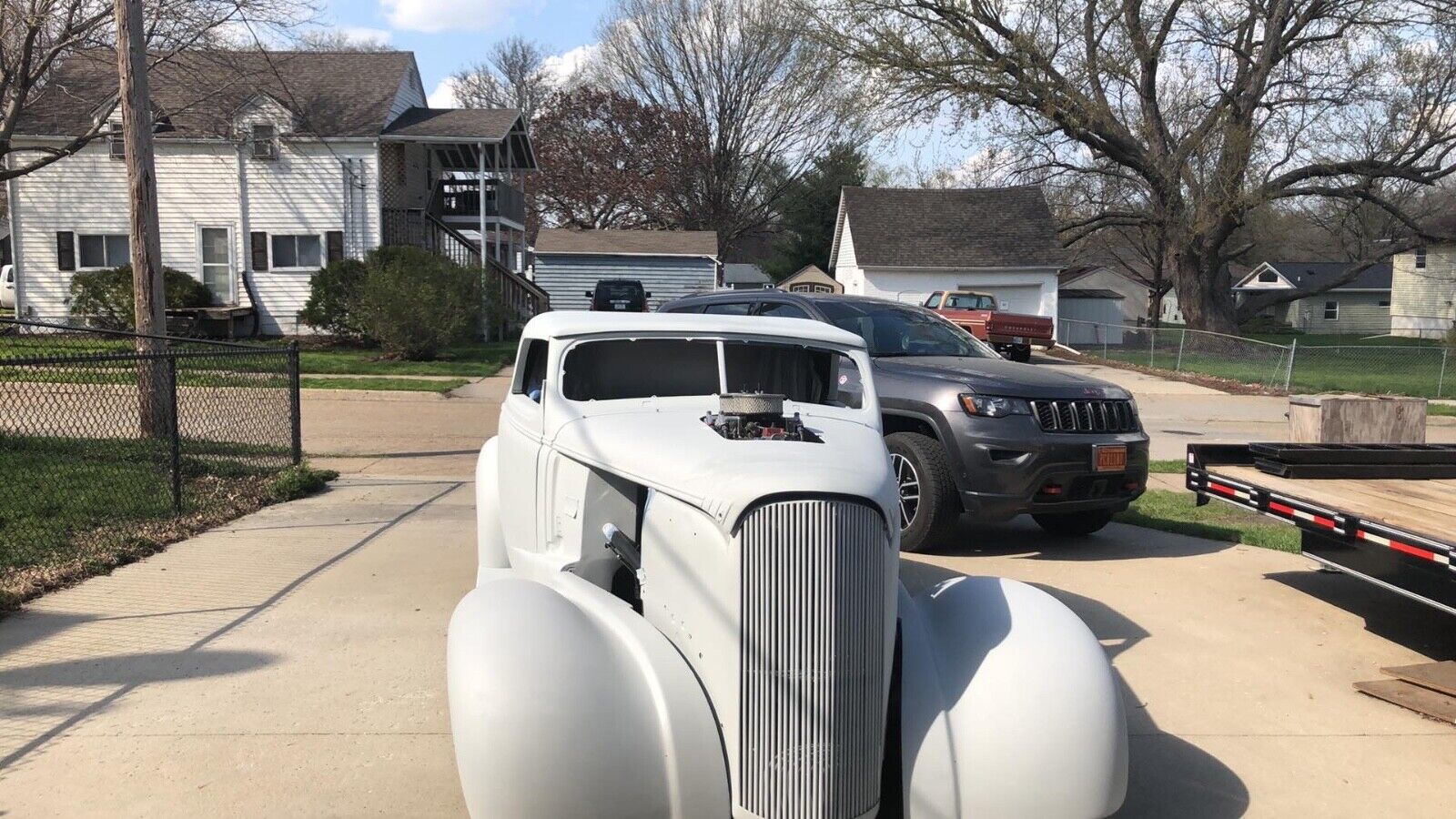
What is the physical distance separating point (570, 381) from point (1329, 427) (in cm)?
630

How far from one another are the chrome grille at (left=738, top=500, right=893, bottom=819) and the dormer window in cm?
2712

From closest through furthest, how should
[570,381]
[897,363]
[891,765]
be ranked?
[891,765]
[570,381]
[897,363]

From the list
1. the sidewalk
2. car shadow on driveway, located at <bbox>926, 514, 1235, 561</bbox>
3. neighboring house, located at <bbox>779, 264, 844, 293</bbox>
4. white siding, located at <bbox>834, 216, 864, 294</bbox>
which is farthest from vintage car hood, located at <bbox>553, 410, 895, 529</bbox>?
neighboring house, located at <bbox>779, 264, 844, 293</bbox>

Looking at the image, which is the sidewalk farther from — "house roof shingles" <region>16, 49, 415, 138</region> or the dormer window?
the dormer window

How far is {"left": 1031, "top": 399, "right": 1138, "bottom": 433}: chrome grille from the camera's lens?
7.38 metres

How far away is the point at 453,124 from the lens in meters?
29.3

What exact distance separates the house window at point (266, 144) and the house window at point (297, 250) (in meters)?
1.91

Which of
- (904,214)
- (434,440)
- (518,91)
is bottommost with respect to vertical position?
(434,440)

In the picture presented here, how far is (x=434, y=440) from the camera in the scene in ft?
42.7

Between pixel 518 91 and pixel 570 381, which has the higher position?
pixel 518 91

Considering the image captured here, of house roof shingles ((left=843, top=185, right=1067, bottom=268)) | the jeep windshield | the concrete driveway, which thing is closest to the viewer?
the concrete driveway

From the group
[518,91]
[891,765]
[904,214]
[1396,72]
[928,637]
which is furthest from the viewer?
[518,91]

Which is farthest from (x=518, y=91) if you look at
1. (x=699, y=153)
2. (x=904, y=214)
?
(x=904, y=214)

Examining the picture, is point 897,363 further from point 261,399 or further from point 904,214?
point 904,214
